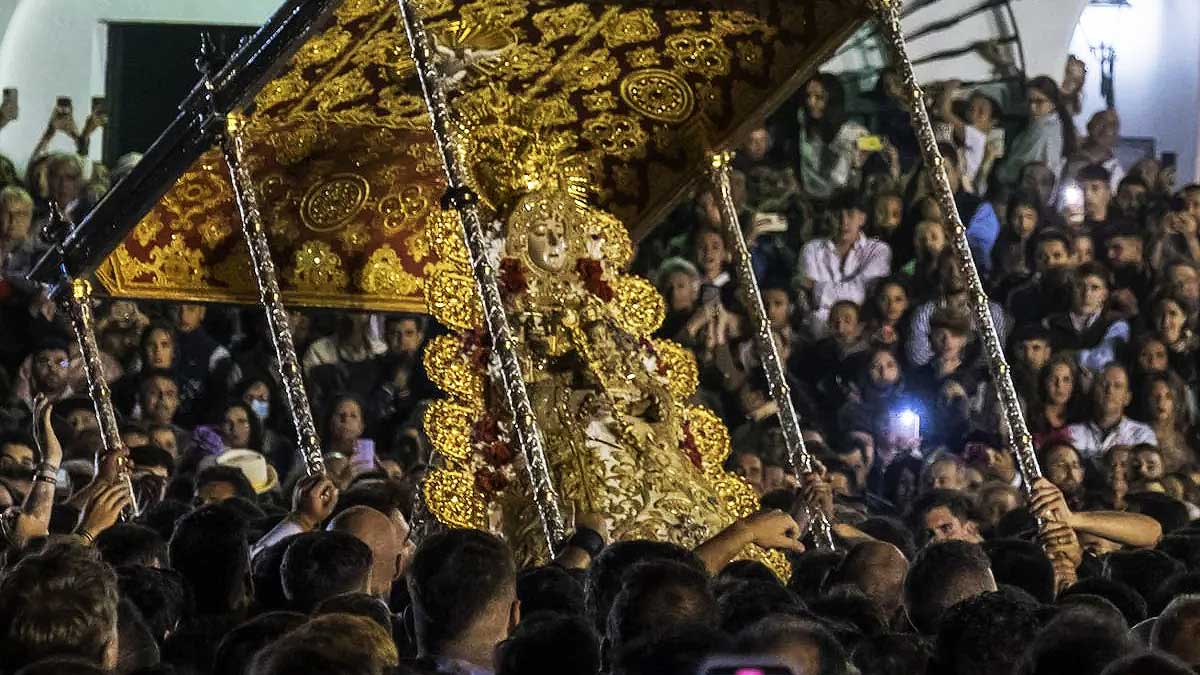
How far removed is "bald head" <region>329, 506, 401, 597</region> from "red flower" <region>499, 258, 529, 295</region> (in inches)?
118

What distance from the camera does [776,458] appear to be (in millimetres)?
15047

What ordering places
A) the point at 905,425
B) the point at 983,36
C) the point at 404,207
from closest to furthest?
the point at 404,207 → the point at 905,425 → the point at 983,36

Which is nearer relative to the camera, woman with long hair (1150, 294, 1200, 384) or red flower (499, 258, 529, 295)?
red flower (499, 258, 529, 295)

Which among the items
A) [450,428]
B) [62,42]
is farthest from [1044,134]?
[450,428]

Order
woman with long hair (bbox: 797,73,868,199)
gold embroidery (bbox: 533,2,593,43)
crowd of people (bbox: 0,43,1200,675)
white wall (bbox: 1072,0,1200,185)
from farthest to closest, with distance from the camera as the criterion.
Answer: white wall (bbox: 1072,0,1200,185)
woman with long hair (bbox: 797,73,868,199)
gold embroidery (bbox: 533,2,593,43)
crowd of people (bbox: 0,43,1200,675)

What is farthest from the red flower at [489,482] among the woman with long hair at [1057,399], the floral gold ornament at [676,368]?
the woman with long hair at [1057,399]

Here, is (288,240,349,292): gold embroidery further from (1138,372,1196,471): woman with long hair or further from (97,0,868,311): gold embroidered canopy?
(1138,372,1196,471): woman with long hair

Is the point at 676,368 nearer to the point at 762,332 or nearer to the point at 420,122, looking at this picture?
the point at 762,332

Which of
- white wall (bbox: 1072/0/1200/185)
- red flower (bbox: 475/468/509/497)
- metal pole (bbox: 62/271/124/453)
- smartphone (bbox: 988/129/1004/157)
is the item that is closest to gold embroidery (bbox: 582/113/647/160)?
red flower (bbox: 475/468/509/497)

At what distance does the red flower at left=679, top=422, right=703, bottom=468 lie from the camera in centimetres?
1096

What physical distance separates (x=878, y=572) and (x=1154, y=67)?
13.5 metres

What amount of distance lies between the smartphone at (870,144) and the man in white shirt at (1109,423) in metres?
3.17

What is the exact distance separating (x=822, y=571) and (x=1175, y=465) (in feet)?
25.6

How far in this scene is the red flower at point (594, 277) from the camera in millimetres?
11039
